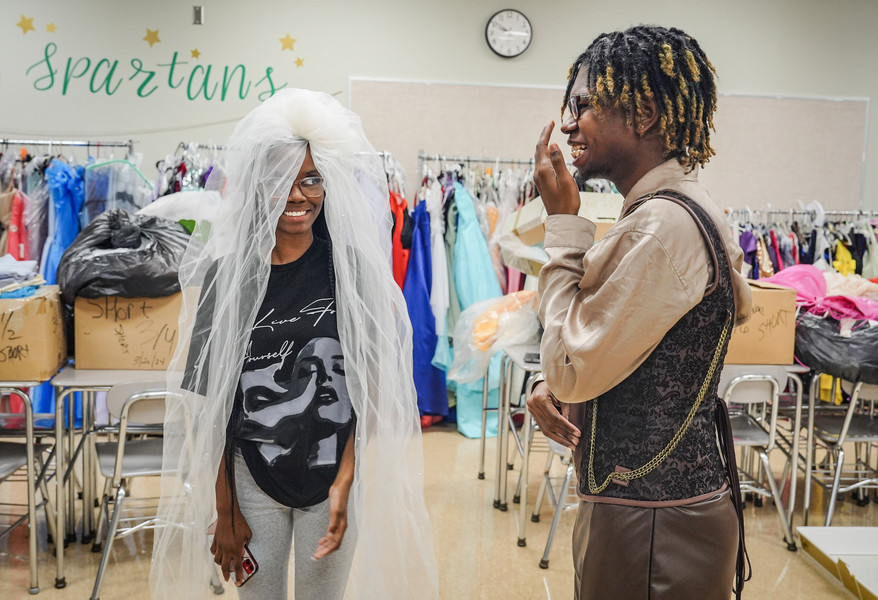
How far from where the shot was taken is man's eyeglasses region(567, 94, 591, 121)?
4.07ft

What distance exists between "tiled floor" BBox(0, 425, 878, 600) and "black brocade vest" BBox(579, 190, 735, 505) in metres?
1.77

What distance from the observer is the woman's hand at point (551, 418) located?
1.28 metres

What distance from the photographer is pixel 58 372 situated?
2857 millimetres

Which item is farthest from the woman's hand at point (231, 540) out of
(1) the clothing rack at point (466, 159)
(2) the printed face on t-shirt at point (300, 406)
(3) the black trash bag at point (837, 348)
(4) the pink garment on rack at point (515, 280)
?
(1) the clothing rack at point (466, 159)

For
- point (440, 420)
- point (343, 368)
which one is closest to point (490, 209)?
point (440, 420)

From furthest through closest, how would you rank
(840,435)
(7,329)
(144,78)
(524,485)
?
(144,78) < (840,435) < (524,485) < (7,329)

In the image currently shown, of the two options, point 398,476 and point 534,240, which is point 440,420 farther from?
point 398,476

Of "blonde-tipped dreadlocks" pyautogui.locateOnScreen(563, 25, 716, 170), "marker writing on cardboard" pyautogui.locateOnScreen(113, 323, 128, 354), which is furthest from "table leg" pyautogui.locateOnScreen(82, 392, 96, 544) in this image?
"blonde-tipped dreadlocks" pyautogui.locateOnScreen(563, 25, 716, 170)

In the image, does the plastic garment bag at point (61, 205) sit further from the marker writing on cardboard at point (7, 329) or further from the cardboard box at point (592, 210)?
the cardboard box at point (592, 210)

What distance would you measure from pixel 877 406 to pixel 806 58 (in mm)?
2889

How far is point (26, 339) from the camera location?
2.70m

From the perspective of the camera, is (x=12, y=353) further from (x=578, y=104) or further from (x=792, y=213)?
(x=792, y=213)

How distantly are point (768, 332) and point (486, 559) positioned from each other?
1524 millimetres

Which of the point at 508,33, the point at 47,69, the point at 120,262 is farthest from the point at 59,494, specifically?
the point at 508,33
